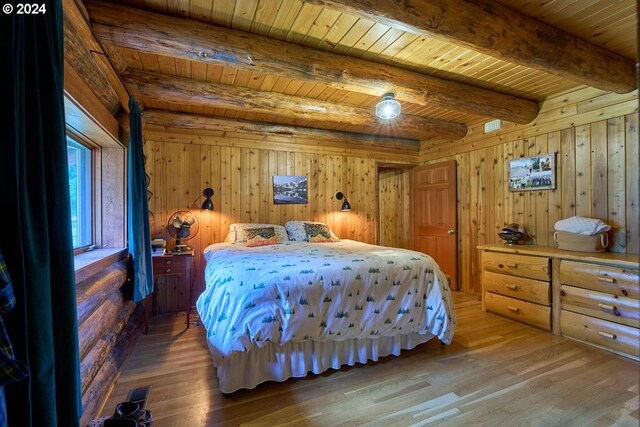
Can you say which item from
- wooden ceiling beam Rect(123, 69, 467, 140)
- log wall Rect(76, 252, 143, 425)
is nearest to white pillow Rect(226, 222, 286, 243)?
log wall Rect(76, 252, 143, 425)

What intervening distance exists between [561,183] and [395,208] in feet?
9.55

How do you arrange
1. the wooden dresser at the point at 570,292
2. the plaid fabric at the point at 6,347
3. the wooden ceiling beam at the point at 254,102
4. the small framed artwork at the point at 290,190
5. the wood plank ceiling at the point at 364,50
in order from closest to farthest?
the plaid fabric at the point at 6,347 < the wood plank ceiling at the point at 364,50 < the wooden dresser at the point at 570,292 < the wooden ceiling beam at the point at 254,102 < the small framed artwork at the point at 290,190

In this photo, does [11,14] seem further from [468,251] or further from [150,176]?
[468,251]

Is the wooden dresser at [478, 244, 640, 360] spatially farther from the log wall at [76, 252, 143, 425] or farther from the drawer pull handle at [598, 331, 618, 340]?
the log wall at [76, 252, 143, 425]

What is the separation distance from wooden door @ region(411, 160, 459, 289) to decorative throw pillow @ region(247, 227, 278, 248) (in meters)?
2.59

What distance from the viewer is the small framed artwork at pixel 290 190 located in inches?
159

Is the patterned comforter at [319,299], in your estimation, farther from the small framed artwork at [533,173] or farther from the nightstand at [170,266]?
the small framed artwork at [533,173]

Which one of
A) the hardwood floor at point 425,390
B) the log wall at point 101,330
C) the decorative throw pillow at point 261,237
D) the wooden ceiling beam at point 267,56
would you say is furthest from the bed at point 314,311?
the wooden ceiling beam at point 267,56

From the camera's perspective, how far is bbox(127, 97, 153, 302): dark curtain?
224 cm

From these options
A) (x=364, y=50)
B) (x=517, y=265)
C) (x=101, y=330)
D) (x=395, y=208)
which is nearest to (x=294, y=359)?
(x=101, y=330)

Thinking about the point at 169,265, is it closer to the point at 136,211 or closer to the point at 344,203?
the point at 136,211

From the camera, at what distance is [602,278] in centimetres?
234

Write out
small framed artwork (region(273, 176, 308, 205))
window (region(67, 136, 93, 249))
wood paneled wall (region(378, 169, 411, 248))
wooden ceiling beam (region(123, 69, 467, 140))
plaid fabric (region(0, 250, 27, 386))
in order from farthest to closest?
wood paneled wall (region(378, 169, 411, 248)) < small framed artwork (region(273, 176, 308, 205)) < wooden ceiling beam (region(123, 69, 467, 140)) < window (region(67, 136, 93, 249)) < plaid fabric (region(0, 250, 27, 386))

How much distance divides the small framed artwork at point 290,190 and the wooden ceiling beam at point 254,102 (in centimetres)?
87
